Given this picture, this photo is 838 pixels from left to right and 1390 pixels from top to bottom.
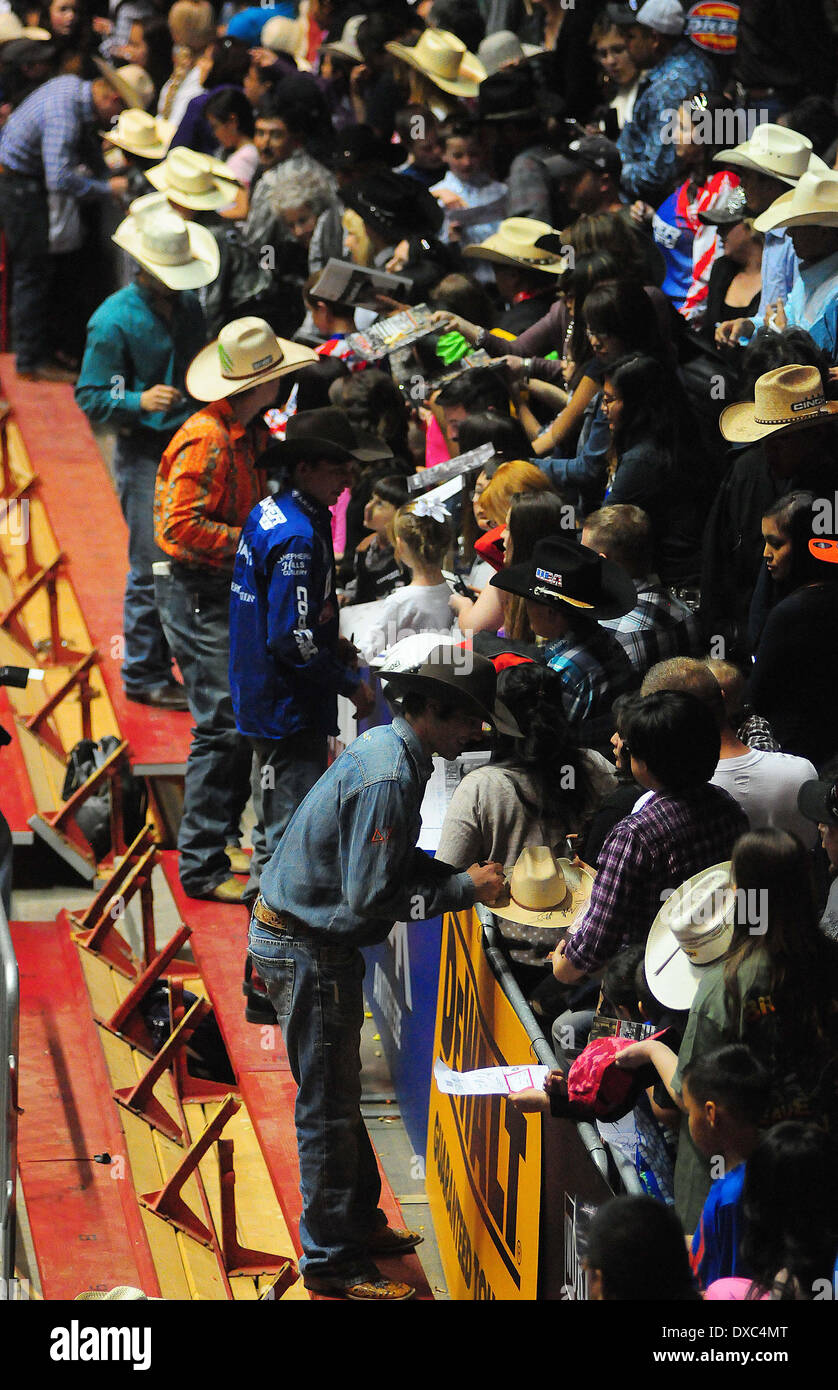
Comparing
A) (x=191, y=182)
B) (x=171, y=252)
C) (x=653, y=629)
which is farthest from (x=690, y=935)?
(x=191, y=182)

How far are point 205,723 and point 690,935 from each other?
4093mm

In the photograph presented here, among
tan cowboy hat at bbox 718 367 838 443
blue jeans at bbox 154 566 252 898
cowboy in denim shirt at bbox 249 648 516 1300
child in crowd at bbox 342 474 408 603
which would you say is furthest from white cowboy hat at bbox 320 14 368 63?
cowboy in denim shirt at bbox 249 648 516 1300

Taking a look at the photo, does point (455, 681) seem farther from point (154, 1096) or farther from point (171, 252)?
point (171, 252)

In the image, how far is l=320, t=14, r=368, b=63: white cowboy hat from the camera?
41.9 feet

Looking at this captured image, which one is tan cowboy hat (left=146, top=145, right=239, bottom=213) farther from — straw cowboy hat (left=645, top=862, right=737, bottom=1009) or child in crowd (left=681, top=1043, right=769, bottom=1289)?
child in crowd (left=681, top=1043, right=769, bottom=1289)

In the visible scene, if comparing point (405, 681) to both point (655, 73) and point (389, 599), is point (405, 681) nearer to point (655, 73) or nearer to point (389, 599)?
point (389, 599)

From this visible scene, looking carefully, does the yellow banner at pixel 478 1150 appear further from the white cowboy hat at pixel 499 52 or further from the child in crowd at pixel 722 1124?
the white cowboy hat at pixel 499 52

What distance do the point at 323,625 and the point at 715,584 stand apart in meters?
1.48

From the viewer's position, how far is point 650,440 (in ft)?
21.4

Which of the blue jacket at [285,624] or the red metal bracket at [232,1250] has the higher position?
the blue jacket at [285,624]

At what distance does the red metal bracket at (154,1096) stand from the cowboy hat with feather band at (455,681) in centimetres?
232

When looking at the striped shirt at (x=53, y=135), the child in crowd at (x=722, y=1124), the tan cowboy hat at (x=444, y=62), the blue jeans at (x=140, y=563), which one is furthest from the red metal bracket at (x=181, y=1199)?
the striped shirt at (x=53, y=135)

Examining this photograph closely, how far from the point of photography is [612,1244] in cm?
310

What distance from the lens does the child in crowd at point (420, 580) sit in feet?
22.6
